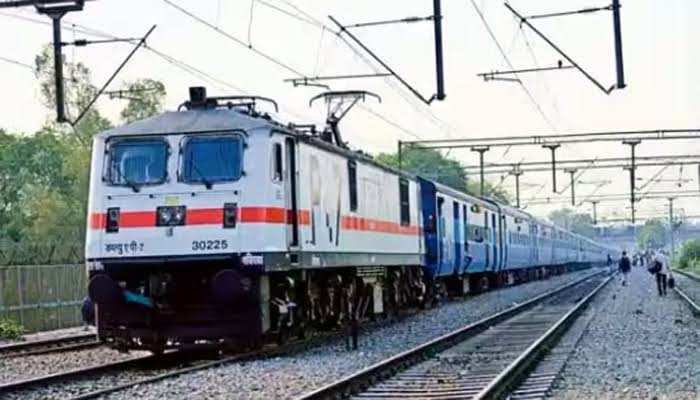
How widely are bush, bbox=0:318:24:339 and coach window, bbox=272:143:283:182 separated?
989 cm

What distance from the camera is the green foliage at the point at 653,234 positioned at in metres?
168

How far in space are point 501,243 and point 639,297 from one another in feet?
29.9

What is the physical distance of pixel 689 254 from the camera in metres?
94.9

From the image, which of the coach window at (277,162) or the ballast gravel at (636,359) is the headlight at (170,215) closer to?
the coach window at (277,162)

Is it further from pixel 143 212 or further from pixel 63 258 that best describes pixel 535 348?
pixel 63 258

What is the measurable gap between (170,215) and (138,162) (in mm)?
1022

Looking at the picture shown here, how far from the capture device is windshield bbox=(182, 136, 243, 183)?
17.6m

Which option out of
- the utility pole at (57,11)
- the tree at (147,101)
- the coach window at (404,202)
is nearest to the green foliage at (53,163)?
the tree at (147,101)

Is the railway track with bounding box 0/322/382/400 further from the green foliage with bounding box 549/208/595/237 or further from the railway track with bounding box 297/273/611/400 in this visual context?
the green foliage with bounding box 549/208/595/237

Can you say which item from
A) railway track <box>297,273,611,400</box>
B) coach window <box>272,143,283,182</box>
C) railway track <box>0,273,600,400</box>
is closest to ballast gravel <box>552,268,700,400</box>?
railway track <box>297,273,611,400</box>

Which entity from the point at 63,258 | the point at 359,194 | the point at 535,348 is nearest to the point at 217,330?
the point at 535,348

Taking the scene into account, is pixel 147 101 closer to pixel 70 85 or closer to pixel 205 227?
pixel 70 85

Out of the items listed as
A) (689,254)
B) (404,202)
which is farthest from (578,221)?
(404,202)

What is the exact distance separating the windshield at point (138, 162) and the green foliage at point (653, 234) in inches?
5927
